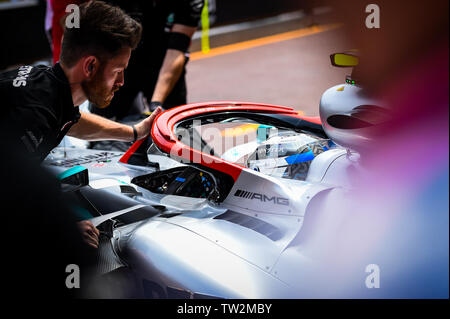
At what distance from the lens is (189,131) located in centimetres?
164

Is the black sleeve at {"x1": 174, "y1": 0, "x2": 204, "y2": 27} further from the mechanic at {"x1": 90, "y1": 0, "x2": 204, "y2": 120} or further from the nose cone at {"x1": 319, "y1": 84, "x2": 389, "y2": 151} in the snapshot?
the nose cone at {"x1": 319, "y1": 84, "x2": 389, "y2": 151}

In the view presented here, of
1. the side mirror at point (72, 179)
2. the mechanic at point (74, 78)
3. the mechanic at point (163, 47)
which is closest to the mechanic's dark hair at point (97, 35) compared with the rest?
the mechanic at point (74, 78)

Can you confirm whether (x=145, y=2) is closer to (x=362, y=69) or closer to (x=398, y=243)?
(x=362, y=69)

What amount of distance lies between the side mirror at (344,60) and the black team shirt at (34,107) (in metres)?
0.75

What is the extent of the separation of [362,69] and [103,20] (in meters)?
0.72

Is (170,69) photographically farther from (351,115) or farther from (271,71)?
(351,115)

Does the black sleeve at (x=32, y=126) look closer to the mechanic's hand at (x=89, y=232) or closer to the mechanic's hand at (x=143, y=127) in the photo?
the mechanic's hand at (x=89, y=232)

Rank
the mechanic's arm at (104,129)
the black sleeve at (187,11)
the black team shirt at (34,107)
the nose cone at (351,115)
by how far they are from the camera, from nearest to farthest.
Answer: the nose cone at (351,115), the black team shirt at (34,107), the mechanic's arm at (104,129), the black sleeve at (187,11)

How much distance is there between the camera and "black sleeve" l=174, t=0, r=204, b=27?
279 cm

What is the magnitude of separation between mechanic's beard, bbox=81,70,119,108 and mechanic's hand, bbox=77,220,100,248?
357mm

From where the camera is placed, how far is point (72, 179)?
131cm

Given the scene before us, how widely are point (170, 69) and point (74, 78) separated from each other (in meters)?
1.38

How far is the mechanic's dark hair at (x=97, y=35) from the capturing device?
1383mm

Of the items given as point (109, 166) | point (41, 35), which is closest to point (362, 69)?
point (109, 166)
